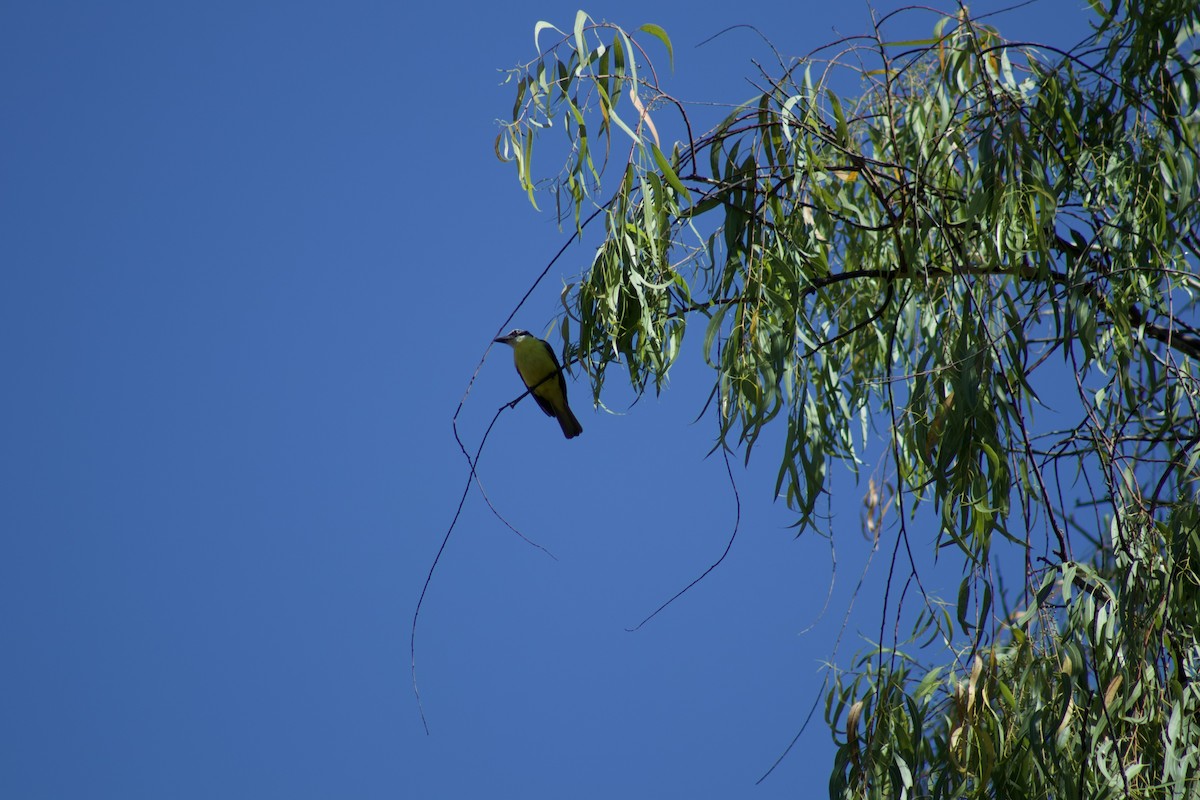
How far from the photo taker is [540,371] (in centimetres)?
511

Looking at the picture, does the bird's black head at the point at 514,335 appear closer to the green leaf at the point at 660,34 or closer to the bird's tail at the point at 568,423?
the bird's tail at the point at 568,423

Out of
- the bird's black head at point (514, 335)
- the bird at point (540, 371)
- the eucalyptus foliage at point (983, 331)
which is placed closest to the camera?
the eucalyptus foliage at point (983, 331)

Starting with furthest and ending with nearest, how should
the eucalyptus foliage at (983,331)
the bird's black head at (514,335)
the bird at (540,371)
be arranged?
the bird's black head at (514,335) → the bird at (540,371) → the eucalyptus foliage at (983,331)

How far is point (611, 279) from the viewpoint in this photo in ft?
8.79

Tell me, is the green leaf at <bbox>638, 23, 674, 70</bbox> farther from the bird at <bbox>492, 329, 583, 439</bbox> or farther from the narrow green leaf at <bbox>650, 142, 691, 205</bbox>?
the bird at <bbox>492, 329, 583, 439</bbox>

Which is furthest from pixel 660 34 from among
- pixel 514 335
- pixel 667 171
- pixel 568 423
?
pixel 568 423

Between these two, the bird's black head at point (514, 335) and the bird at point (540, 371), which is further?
the bird's black head at point (514, 335)

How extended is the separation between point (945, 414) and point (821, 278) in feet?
1.59

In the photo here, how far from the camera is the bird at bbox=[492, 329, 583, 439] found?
5.09 m

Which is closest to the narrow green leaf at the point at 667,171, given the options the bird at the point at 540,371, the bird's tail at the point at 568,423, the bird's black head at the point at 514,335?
the bird at the point at 540,371

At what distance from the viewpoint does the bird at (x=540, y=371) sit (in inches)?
201

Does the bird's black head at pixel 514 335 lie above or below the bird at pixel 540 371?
above

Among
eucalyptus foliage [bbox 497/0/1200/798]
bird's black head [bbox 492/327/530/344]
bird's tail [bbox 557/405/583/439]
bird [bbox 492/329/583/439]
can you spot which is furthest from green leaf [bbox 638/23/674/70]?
bird's tail [bbox 557/405/583/439]

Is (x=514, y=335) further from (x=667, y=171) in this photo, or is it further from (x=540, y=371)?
(x=667, y=171)
